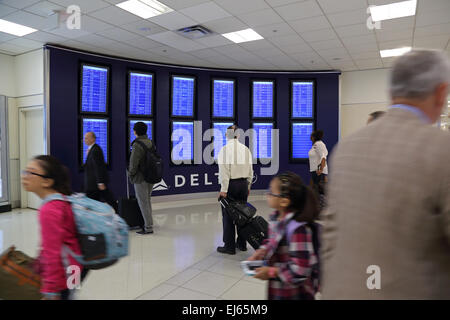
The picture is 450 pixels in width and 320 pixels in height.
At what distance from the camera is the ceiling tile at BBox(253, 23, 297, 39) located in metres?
5.01

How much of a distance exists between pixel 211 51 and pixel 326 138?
3.77 m

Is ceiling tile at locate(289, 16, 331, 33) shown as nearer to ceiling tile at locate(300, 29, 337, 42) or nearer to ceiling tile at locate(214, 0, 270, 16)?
ceiling tile at locate(300, 29, 337, 42)

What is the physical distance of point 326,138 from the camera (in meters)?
8.30

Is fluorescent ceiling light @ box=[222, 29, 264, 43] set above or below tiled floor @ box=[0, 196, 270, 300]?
above

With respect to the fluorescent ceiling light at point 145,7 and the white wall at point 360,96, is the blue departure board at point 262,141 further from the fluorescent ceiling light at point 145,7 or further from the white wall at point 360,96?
the fluorescent ceiling light at point 145,7

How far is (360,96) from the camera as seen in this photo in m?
8.18

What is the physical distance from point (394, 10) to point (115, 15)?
12.5 feet

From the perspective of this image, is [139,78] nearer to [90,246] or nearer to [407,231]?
[90,246]

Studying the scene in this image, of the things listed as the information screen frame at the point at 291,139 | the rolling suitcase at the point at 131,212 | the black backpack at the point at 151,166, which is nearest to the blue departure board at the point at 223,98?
the information screen frame at the point at 291,139

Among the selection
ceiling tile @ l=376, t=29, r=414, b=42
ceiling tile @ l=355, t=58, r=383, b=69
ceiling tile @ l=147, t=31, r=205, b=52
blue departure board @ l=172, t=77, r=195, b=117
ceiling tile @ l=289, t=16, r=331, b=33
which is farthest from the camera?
blue departure board @ l=172, t=77, r=195, b=117

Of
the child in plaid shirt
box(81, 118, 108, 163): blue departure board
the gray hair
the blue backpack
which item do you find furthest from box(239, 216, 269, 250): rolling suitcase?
box(81, 118, 108, 163): blue departure board

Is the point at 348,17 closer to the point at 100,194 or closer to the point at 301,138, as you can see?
the point at 301,138

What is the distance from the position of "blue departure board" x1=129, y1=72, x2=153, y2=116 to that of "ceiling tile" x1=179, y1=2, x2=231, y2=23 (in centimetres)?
274

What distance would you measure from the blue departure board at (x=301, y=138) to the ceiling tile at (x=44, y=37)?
5523 millimetres
